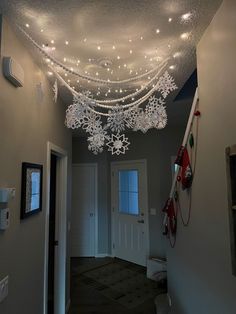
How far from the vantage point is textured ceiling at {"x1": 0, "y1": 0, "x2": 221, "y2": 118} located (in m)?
1.35

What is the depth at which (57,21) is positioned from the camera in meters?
1.46

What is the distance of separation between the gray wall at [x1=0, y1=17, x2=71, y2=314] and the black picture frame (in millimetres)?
47

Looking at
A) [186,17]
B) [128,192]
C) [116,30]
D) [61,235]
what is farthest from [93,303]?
[186,17]

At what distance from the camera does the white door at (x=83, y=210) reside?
515cm

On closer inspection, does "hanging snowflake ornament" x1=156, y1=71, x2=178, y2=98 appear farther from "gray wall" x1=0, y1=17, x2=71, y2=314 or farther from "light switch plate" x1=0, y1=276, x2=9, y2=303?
"light switch plate" x1=0, y1=276, x2=9, y2=303

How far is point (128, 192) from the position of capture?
4898 mm

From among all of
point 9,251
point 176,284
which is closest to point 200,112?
point 9,251

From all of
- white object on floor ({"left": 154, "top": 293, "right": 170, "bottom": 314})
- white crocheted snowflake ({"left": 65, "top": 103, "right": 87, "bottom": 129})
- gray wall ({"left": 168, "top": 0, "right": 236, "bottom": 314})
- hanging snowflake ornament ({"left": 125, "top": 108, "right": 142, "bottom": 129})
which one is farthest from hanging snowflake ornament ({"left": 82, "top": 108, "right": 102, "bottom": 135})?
white object on floor ({"left": 154, "top": 293, "right": 170, "bottom": 314})

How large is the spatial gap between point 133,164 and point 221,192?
341 centimetres

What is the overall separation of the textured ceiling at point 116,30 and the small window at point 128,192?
2.97 m

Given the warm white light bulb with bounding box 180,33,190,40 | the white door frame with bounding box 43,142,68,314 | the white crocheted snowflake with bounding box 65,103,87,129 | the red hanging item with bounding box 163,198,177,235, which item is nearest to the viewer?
the warm white light bulb with bounding box 180,33,190,40

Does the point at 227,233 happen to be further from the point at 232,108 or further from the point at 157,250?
the point at 157,250

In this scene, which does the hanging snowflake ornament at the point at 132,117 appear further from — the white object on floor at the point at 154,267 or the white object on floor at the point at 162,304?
the white object on floor at the point at 154,267

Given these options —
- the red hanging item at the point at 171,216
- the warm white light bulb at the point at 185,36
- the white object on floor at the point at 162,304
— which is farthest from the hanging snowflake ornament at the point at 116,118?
the white object on floor at the point at 162,304
